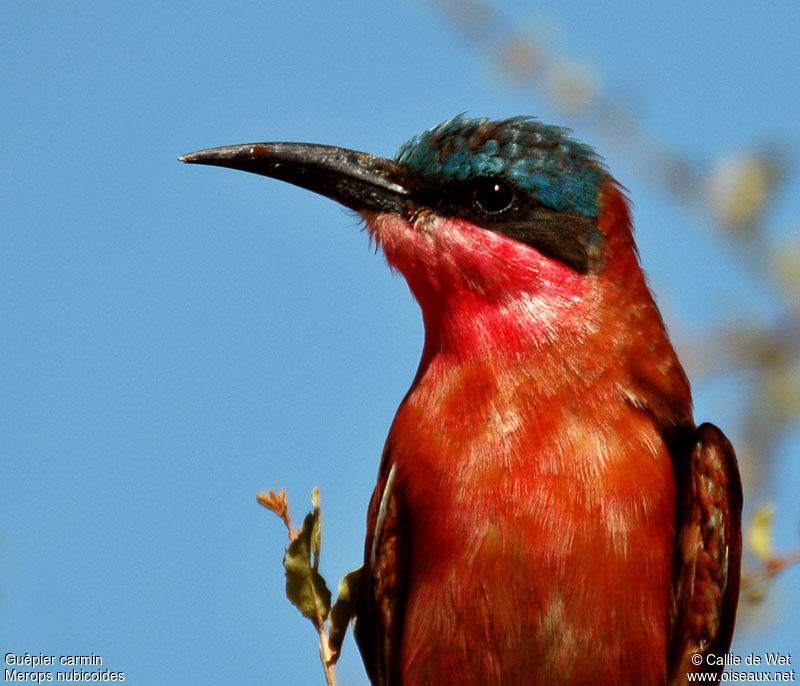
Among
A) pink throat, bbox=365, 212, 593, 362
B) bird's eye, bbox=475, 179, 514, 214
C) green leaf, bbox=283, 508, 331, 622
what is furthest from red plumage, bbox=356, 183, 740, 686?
green leaf, bbox=283, 508, 331, 622

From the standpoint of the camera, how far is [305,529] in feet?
12.2

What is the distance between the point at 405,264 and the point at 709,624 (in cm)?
178

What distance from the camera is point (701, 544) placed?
4.65 m

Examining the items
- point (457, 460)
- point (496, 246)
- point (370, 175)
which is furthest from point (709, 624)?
point (370, 175)

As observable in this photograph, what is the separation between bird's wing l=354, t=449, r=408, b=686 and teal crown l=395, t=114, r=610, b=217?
3.81ft

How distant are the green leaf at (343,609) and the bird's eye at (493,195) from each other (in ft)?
5.49

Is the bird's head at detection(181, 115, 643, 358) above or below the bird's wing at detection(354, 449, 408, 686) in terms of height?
above

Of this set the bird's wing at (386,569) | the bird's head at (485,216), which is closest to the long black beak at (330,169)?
the bird's head at (485,216)

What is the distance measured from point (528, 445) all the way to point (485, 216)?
3.28ft

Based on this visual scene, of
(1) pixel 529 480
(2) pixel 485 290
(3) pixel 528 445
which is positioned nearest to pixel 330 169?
(2) pixel 485 290

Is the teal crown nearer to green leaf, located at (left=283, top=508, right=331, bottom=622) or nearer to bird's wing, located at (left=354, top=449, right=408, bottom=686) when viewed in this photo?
bird's wing, located at (left=354, top=449, right=408, bottom=686)

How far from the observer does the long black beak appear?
5000mm

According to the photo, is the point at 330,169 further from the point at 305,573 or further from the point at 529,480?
the point at 305,573

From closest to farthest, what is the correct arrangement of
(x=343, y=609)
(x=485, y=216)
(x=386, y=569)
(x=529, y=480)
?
(x=343, y=609)
(x=529, y=480)
(x=386, y=569)
(x=485, y=216)
